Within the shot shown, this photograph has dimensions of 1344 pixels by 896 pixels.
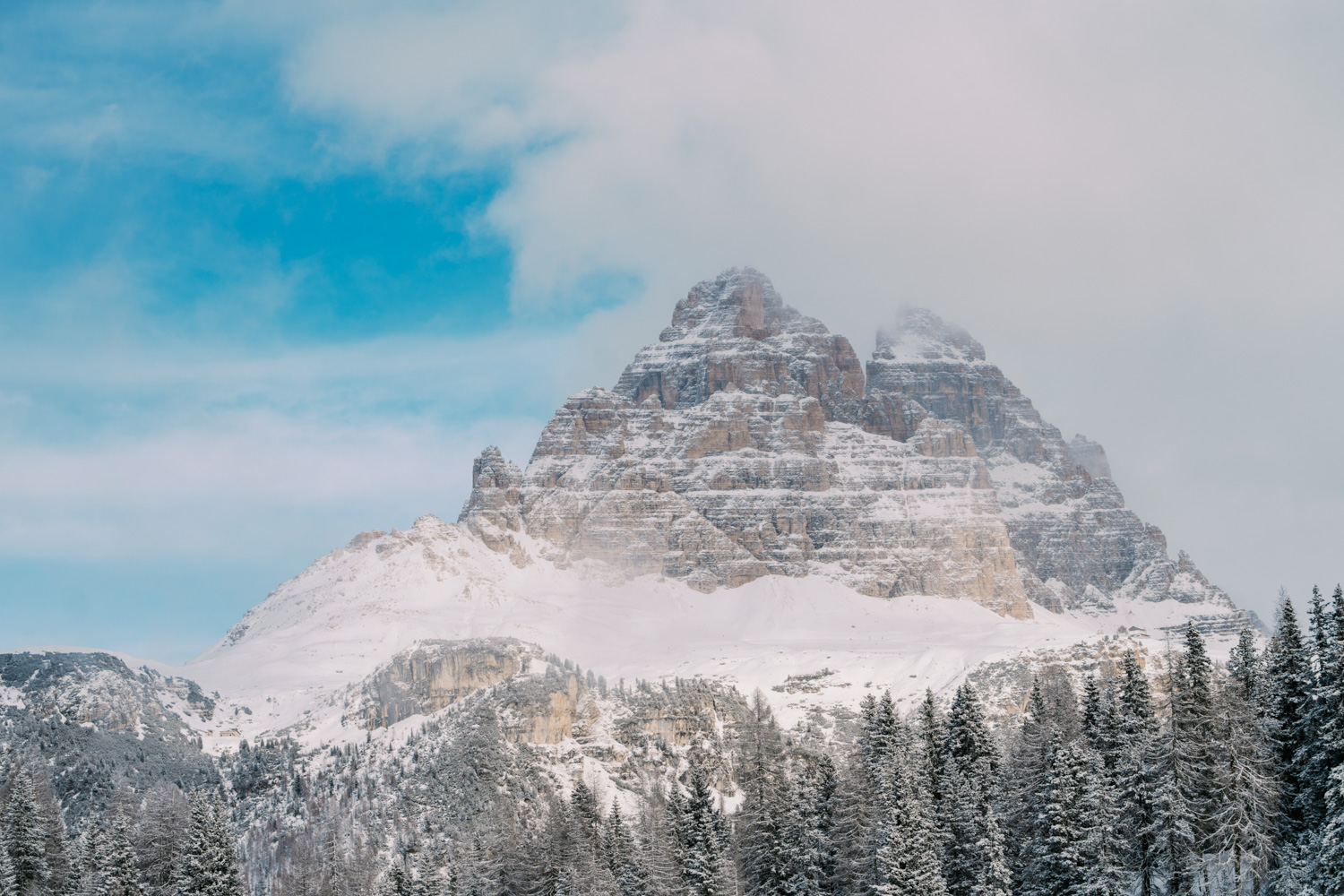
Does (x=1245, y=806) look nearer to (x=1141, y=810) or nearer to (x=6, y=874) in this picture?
(x=1141, y=810)

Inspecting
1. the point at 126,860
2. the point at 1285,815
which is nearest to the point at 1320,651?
the point at 1285,815

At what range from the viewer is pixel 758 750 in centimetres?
11244

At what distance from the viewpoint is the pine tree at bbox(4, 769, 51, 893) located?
9356 centimetres

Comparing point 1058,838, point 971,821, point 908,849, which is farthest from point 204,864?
point 1058,838

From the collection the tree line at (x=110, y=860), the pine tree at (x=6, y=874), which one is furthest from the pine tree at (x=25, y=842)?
the pine tree at (x=6, y=874)

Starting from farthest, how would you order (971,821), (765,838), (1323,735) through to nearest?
(765,838)
(971,821)
(1323,735)

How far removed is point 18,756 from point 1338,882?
160332 millimetres

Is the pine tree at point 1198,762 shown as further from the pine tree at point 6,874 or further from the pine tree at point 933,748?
the pine tree at point 6,874

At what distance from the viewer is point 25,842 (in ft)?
309

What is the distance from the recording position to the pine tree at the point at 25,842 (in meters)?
93.6

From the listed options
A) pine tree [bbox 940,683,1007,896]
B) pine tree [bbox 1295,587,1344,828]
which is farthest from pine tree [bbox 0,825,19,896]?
pine tree [bbox 1295,587,1344,828]

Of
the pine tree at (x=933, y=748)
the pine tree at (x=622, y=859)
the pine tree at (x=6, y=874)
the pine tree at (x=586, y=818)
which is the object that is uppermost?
the pine tree at (x=933, y=748)

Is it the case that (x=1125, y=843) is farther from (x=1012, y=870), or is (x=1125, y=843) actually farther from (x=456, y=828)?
(x=456, y=828)

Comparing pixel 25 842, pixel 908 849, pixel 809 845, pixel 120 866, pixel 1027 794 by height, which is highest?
pixel 1027 794
